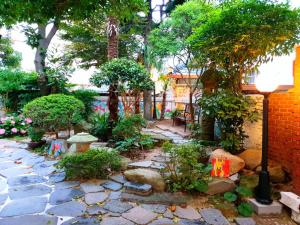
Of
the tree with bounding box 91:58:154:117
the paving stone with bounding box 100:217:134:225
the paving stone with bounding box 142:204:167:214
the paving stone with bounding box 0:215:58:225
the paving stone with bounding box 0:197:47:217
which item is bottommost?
the paving stone with bounding box 142:204:167:214

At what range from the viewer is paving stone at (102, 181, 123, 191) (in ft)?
14.0

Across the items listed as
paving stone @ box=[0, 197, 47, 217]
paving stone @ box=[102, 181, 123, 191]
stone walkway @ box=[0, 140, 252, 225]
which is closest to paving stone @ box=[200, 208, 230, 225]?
stone walkway @ box=[0, 140, 252, 225]

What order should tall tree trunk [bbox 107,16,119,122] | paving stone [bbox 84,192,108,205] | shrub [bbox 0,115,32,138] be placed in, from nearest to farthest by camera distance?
1. paving stone [bbox 84,192,108,205]
2. tall tree trunk [bbox 107,16,119,122]
3. shrub [bbox 0,115,32,138]

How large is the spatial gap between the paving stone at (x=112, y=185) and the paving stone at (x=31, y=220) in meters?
1.15

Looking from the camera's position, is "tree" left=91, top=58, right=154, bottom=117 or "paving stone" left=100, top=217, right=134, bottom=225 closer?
"paving stone" left=100, top=217, right=134, bottom=225

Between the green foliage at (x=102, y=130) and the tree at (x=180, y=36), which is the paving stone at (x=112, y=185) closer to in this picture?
the green foliage at (x=102, y=130)

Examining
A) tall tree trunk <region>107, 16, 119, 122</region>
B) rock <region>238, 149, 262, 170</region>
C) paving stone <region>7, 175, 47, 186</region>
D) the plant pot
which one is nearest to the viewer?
paving stone <region>7, 175, 47, 186</region>

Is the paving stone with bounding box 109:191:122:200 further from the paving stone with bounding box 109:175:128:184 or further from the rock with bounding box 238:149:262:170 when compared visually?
the rock with bounding box 238:149:262:170

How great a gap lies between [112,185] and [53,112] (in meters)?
3.26

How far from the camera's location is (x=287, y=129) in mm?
4727

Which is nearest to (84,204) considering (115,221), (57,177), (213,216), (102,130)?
(115,221)

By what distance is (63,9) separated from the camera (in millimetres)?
2932

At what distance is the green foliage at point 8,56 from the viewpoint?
1459cm

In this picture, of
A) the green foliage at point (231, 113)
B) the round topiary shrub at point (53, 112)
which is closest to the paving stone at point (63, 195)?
the round topiary shrub at point (53, 112)
